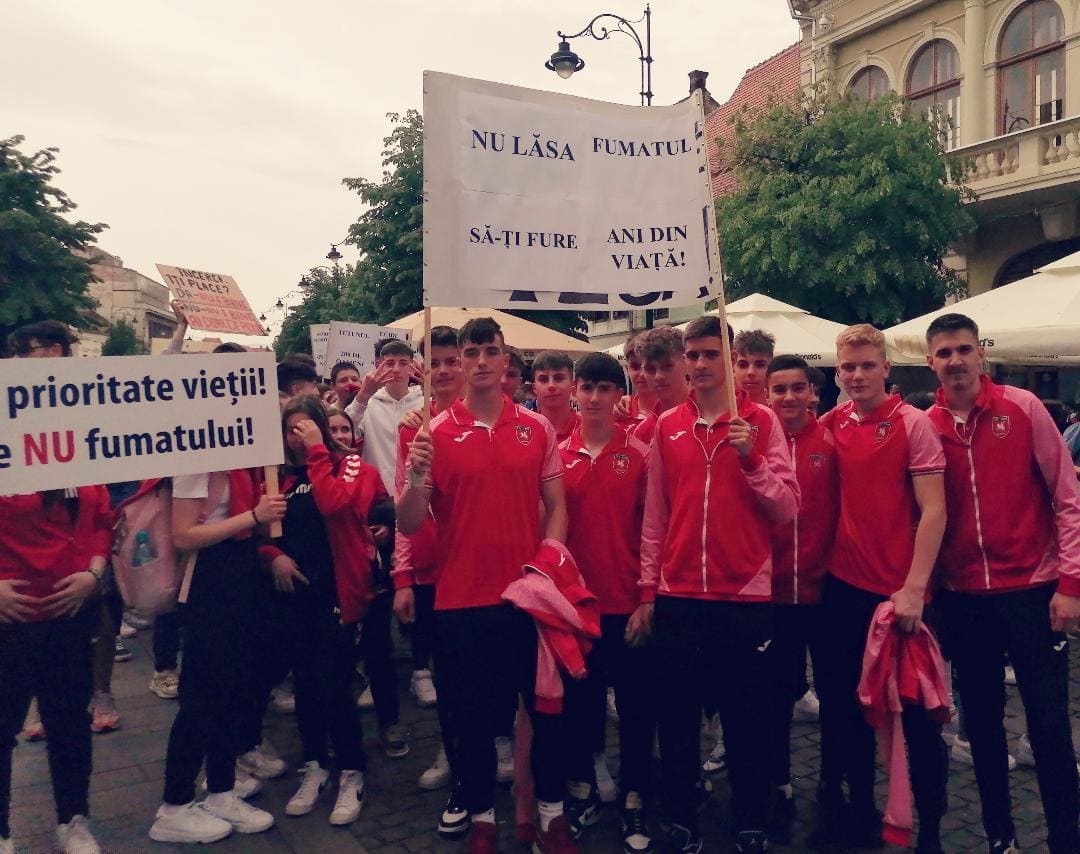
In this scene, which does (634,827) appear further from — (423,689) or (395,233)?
(395,233)

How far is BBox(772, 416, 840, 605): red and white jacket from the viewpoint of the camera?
3.95 metres

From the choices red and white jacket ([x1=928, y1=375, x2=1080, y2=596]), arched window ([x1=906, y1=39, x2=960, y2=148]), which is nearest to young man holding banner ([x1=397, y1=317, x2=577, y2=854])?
red and white jacket ([x1=928, y1=375, x2=1080, y2=596])

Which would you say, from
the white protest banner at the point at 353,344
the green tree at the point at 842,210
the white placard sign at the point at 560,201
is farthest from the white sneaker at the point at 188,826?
the green tree at the point at 842,210

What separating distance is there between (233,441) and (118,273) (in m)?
118

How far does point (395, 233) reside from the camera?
1916 cm

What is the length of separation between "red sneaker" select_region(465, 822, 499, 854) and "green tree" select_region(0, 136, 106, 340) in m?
18.7

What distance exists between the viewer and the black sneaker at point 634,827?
369cm

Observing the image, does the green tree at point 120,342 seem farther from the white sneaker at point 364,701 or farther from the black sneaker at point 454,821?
the black sneaker at point 454,821

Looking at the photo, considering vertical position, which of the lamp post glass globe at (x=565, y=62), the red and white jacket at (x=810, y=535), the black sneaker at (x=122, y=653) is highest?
the lamp post glass globe at (x=565, y=62)

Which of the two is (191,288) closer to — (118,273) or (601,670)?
(601,670)

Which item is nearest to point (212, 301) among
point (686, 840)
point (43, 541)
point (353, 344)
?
point (353, 344)

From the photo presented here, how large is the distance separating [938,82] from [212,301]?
15.7 meters

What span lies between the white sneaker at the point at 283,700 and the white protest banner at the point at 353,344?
456 cm

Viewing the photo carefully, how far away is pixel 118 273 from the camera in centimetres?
10938
